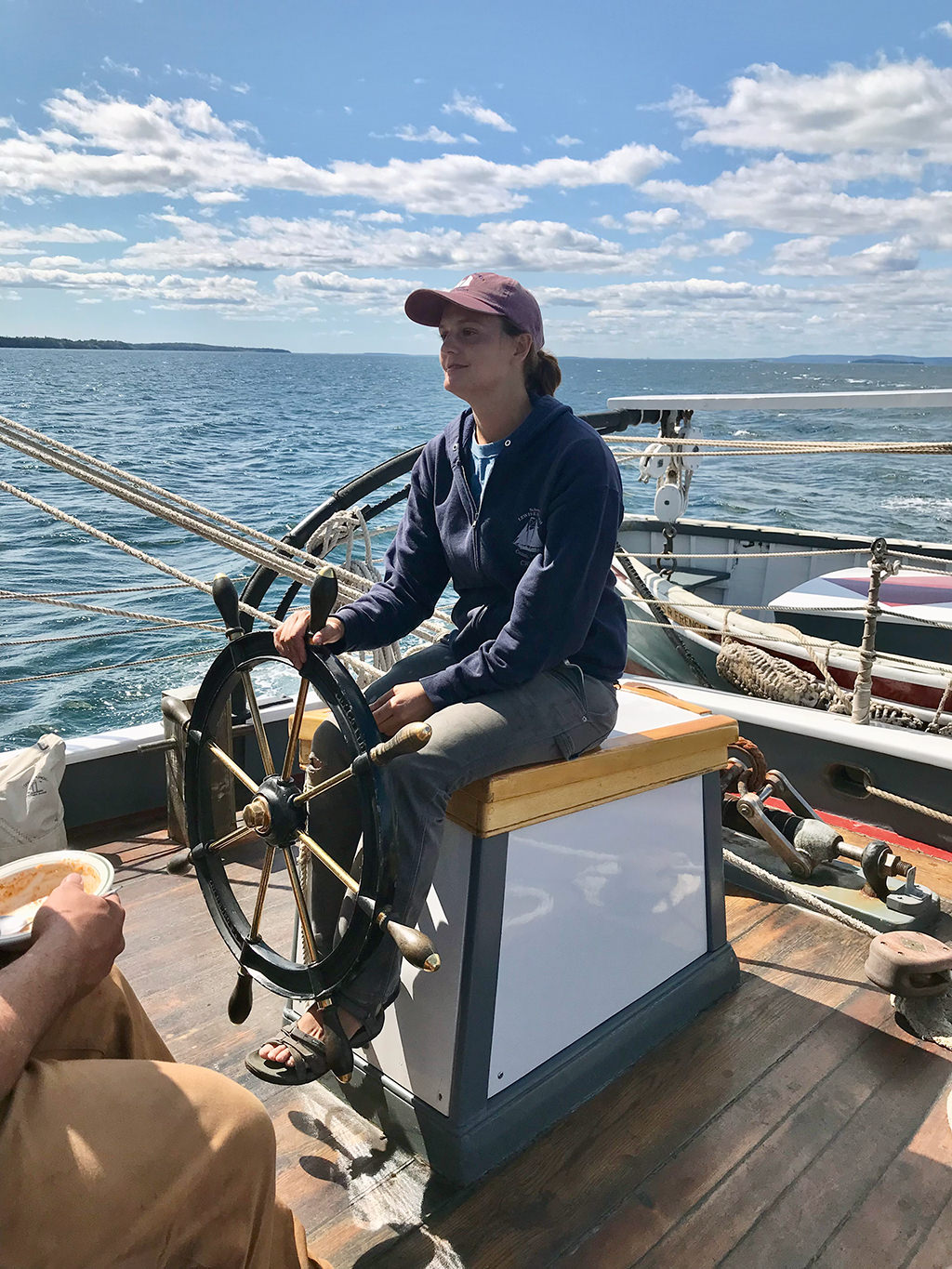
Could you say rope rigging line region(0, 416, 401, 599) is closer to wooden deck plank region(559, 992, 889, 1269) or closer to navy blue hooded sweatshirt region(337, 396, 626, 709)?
navy blue hooded sweatshirt region(337, 396, 626, 709)

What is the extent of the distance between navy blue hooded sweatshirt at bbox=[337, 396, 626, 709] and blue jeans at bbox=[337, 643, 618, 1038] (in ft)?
0.14

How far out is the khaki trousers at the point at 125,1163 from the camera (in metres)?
0.84

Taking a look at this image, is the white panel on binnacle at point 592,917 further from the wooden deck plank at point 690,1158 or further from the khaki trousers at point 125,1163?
the khaki trousers at point 125,1163

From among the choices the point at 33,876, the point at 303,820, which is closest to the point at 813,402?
the point at 303,820

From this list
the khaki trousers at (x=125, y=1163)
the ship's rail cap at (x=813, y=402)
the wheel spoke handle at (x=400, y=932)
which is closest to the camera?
the khaki trousers at (x=125, y=1163)

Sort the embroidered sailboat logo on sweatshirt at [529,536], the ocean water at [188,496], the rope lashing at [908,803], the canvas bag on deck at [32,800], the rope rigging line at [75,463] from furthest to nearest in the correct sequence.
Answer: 1. the ocean water at [188,496]
2. the rope lashing at [908,803]
3. the canvas bag on deck at [32,800]
4. the rope rigging line at [75,463]
5. the embroidered sailboat logo on sweatshirt at [529,536]

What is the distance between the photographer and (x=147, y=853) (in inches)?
109

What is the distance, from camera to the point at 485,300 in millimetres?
1646

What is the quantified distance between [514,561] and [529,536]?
0.06 meters

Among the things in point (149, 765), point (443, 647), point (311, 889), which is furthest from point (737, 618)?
point (311, 889)

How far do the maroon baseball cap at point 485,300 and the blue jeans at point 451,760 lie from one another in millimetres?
607

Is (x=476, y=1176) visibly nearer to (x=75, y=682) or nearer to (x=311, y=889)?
(x=311, y=889)

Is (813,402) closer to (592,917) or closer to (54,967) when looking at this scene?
(592,917)

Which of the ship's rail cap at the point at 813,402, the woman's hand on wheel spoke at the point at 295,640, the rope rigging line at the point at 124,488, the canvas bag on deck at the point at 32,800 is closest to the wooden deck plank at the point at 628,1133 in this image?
the woman's hand on wheel spoke at the point at 295,640
